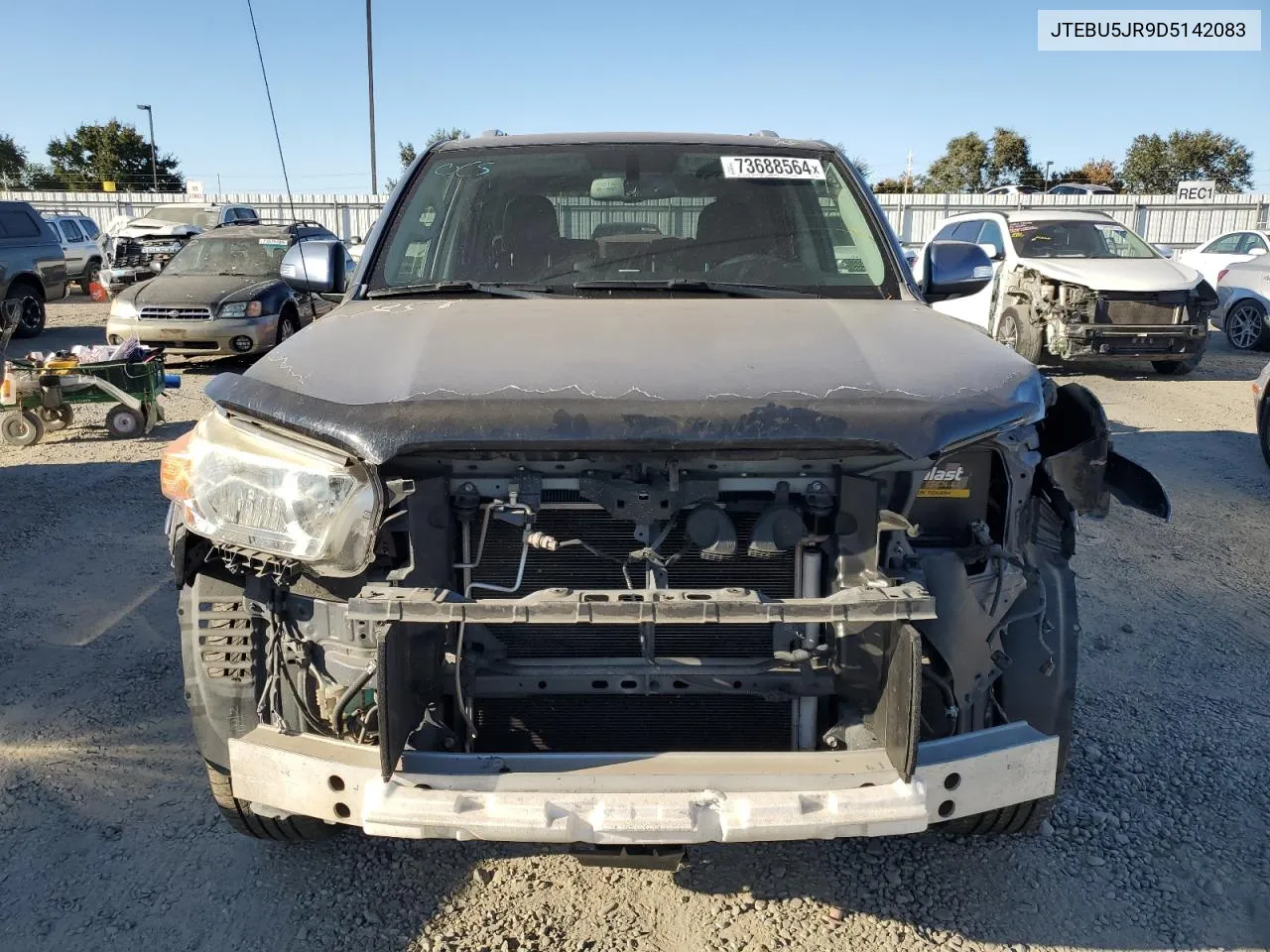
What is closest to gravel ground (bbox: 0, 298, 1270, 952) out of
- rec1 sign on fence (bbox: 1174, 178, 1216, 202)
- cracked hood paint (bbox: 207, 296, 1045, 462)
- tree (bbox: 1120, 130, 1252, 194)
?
cracked hood paint (bbox: 207, 296, 1045, 462)

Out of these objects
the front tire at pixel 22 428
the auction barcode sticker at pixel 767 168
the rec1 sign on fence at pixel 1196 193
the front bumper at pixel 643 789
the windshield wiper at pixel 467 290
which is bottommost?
the front tire at pixel 22 428

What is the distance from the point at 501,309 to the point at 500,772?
1416 mm

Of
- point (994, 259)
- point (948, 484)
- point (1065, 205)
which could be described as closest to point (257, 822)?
point (948, 484)

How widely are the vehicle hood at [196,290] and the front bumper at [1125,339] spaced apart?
8.92 meters

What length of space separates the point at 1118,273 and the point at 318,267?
946cm

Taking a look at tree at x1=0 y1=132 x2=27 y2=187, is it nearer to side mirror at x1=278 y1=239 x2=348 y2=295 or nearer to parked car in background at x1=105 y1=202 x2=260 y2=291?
parked car in background at x1=105 y1=202 x2=260 y2=291

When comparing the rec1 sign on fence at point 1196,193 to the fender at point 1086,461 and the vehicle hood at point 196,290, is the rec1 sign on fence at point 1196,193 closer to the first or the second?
the vehicle hood at point 196,290

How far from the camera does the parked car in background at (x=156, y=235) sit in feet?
55.2

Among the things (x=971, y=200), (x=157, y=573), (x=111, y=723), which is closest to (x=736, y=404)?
(x=111, y=723)

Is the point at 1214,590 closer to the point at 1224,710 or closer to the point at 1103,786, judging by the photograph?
the point at 1224,710

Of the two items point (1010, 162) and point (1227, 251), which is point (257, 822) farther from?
point (1010, 162)

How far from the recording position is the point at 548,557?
7.70 feet

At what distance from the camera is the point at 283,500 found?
2.21 meters

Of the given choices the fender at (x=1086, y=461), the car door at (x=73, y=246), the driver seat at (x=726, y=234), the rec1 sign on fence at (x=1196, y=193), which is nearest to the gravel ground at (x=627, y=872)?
the fender at (x=1086, y=461)
